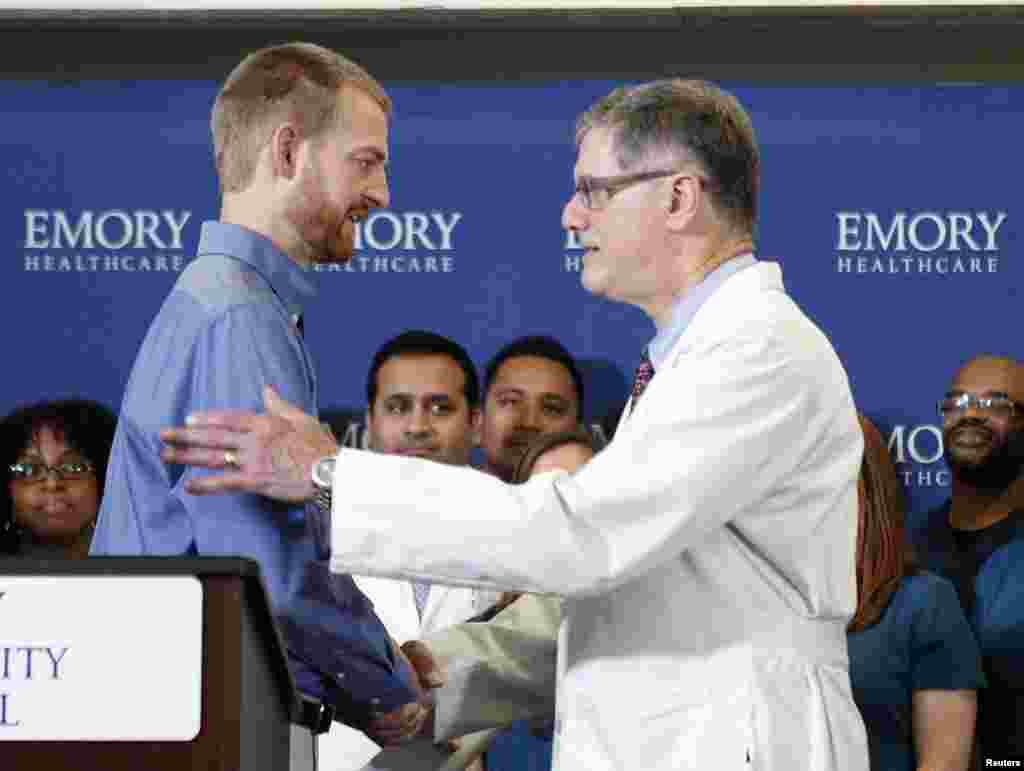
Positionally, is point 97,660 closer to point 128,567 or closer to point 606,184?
point 128,567

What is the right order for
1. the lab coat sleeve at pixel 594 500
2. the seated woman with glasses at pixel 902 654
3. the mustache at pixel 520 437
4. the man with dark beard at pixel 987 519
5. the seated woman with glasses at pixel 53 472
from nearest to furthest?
the lab coat sleeve at pixel 594 500 < the seated woman with glasses at pixel 902 654 < the man with dark beard at pixel 987 519 < the seated woman with glasses at pixel 53 472 < the mustache at pixel 520 437

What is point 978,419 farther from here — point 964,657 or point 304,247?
point 304,247

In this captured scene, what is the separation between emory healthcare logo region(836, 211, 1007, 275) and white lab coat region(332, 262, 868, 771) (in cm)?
220

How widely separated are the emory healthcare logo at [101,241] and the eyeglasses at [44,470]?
0.50m

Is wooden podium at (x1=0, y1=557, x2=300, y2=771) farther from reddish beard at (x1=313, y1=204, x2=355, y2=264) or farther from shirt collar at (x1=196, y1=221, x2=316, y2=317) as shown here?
reddish beard at (x1=313, y1=204, x2=355, y2=264)

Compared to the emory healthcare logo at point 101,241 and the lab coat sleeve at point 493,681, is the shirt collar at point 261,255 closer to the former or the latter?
the lab coat sleeve at point 493,681

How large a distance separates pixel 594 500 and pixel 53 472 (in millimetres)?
2647

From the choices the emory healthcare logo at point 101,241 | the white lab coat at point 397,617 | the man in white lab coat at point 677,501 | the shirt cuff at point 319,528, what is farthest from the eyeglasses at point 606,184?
the emory healthcare logo at point 101,241

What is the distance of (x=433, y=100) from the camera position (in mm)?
5180

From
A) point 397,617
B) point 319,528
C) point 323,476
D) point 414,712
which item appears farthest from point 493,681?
point 397,617

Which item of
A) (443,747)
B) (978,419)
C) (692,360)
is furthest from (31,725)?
(978,419)

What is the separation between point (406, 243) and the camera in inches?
202

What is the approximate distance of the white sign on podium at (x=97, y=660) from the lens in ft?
6.68

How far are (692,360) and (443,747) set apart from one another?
138cm
